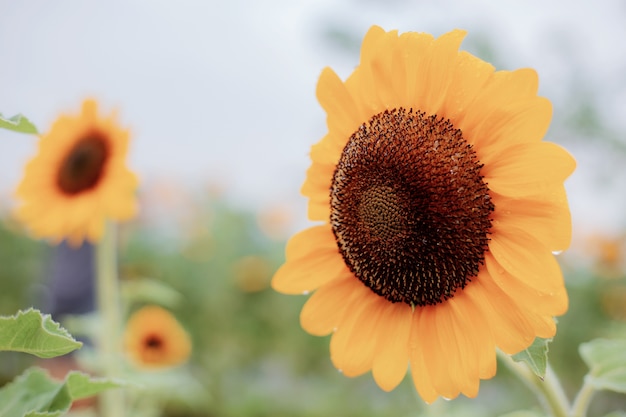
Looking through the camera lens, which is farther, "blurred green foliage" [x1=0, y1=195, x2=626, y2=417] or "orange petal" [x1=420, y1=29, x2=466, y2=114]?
"blurred green foliage" [x1=0, y1=195, x2=626, y2=417]

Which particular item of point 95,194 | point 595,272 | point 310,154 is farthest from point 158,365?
point 595,272

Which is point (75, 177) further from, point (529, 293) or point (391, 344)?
point (529, 293)

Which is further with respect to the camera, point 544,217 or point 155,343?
point 155,343

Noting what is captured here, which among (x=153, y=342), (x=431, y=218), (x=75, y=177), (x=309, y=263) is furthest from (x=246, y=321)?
(x=431, y=218)

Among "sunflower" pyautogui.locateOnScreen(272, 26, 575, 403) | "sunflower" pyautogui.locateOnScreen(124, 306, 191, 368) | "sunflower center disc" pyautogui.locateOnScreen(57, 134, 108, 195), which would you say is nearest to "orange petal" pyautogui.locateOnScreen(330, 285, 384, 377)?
"sunflower" pyautogui.locateOnScreen(272, 26, 575, 403)

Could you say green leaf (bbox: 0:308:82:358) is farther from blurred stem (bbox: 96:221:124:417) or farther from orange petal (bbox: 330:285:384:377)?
blurred stem (bbox: 96:221:124:417)

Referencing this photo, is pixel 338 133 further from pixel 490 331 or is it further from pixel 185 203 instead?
pixel 185 203
